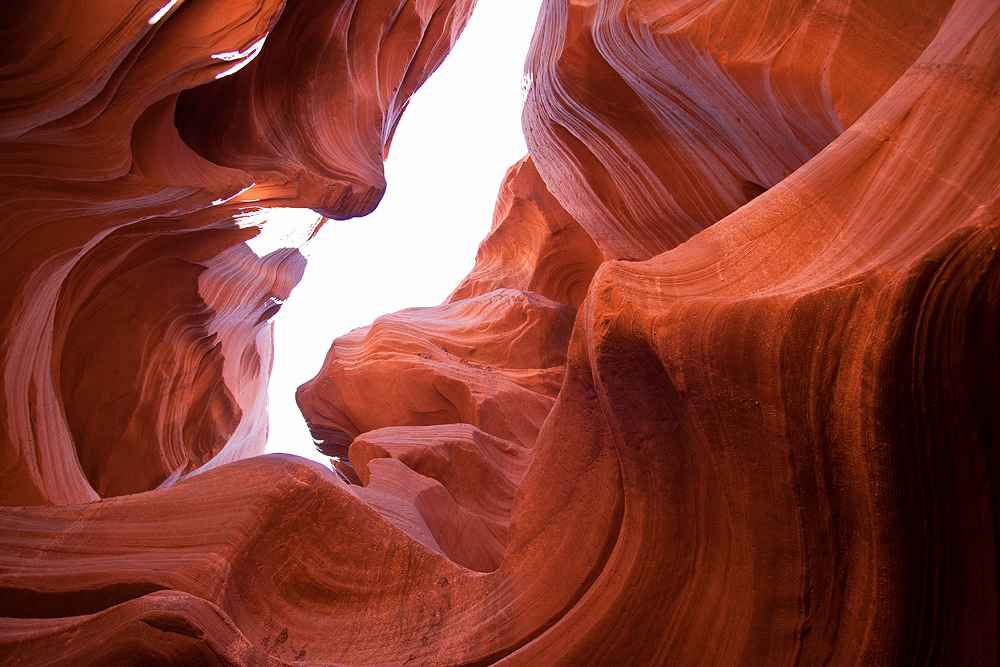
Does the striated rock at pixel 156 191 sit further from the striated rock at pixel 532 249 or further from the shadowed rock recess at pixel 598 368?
the striated rock at pixel 532 249

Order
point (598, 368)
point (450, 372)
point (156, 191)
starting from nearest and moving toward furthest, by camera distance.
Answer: point (598, 368) → point (156, 191) → point (450, 372)

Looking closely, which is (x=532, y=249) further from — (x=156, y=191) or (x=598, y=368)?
(x=598, y=368)

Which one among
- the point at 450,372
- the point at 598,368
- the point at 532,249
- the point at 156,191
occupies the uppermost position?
the point at 532,249

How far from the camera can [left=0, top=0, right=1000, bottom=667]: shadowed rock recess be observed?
204 centimetres

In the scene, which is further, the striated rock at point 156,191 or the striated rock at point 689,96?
the striated rock at point 689,96

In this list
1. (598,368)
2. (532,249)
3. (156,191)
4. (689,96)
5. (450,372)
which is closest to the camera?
(598,368)

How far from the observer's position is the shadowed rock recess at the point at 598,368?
80.5 inches

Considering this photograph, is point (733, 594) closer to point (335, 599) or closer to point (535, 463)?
point (535, 463)

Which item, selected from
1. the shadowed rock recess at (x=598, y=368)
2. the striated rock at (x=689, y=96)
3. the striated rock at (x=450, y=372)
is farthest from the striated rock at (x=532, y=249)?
the shadowed rock recess at (x=598, y=368)

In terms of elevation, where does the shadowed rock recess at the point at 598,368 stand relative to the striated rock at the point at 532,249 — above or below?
below

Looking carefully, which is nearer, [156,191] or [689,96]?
[156,191]

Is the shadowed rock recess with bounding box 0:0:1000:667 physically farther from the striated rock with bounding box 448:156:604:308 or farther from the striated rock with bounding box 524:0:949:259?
the striated rock with bounding box 448:156:604:308

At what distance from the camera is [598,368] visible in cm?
271

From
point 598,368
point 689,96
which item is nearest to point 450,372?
point 689,96
